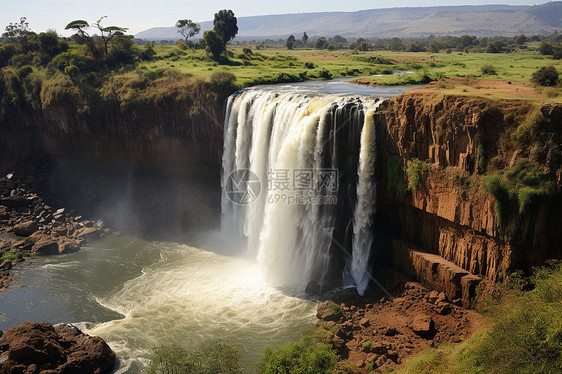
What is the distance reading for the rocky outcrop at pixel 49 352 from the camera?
62.3 ft

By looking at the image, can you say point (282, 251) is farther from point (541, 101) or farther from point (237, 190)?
point (541, 101)

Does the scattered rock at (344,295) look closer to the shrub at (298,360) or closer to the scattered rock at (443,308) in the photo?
the scattered rock at (443,308)

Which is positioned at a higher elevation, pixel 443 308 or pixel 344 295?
pixel 443 308

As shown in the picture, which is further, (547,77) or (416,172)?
(547,77)

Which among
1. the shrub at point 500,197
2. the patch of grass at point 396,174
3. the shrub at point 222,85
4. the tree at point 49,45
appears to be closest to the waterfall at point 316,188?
the patch of grass at point 396,174

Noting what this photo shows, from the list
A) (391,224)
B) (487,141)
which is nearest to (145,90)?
(391,224)

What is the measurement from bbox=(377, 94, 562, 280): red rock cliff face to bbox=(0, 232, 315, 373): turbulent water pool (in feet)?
24.1

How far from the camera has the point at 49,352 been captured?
19.5m

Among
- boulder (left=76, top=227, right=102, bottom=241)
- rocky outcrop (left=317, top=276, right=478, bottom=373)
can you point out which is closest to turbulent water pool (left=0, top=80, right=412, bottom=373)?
boulder (left=76, top=227, right=102, bottom=241)

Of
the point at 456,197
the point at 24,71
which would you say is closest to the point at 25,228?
the point at 24,71

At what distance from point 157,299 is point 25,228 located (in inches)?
606

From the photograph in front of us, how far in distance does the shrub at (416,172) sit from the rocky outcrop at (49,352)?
16.4 metres
